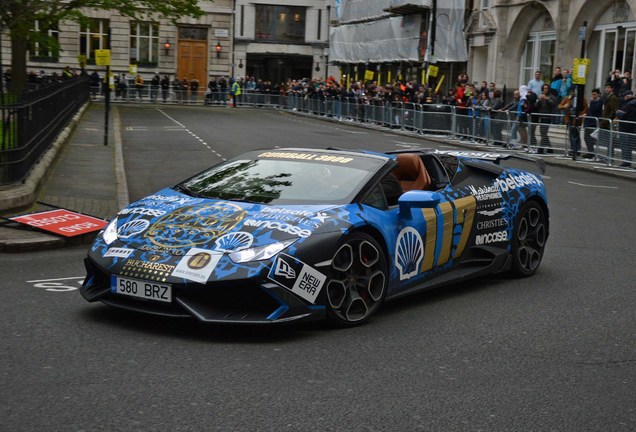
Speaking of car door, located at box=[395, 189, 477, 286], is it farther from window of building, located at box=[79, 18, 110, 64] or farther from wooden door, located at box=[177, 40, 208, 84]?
wooden door, located at box=[177, 40, 208, 84]

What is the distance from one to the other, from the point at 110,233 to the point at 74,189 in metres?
7.82

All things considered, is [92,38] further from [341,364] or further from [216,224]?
[341,364]

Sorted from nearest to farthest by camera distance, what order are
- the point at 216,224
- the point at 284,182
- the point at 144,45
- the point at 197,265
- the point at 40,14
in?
the point at 197,265
the point at 216,224
the point at 284,182
the point at 40,14
the point at 144,45

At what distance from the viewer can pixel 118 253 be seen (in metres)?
6.54

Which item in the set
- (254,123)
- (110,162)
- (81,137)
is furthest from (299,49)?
(110,162)

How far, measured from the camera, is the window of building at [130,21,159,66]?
70.6 meters

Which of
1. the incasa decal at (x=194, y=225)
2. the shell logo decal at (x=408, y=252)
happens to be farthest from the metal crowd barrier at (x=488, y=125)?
the incasa decal at (x=194, y=225)

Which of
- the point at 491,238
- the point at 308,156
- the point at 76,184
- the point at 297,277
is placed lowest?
the point at 76,184

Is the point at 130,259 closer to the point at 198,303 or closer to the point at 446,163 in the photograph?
the point at 198,303

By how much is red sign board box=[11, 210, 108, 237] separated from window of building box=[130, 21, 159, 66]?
61.1 metres

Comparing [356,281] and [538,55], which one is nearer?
[356,281]

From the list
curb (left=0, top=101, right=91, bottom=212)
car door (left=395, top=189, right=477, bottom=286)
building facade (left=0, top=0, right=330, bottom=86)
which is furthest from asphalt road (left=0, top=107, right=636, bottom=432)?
building facade (left=0, top=0, right=330, bottom=86)

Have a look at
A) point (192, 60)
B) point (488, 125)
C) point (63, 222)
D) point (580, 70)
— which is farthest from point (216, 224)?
point (192, 60)

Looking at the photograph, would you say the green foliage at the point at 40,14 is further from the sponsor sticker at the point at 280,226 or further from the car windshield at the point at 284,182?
the sponsor sticker at the point at 280,226
